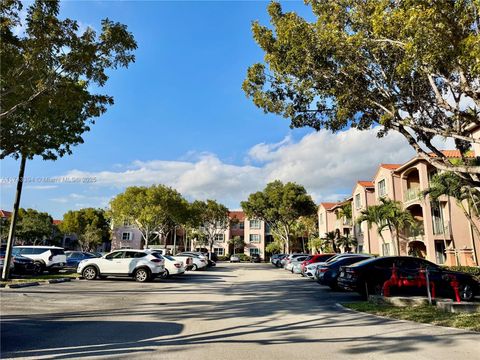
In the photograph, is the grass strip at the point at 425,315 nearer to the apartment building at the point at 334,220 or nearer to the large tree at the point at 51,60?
the large tree at the point at 51,60

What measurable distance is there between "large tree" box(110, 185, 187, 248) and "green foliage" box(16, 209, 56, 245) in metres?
31.1

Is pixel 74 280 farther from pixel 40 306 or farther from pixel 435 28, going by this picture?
pixel 435 28

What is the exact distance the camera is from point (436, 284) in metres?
13.5

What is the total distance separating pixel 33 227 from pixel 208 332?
7019cm

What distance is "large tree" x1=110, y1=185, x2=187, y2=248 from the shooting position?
4338cm

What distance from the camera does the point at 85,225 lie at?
76125mm

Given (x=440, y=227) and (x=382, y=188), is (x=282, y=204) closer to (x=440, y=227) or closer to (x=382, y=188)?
(x=382, y=188)

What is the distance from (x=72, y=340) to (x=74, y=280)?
1378cm

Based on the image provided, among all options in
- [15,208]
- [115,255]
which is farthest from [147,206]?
[15,208]

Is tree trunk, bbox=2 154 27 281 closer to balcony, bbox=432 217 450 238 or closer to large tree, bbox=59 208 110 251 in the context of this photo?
balcony, bbox=432 217 450 238

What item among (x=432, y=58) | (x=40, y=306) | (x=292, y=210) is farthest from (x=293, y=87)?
(x=292, y=210)

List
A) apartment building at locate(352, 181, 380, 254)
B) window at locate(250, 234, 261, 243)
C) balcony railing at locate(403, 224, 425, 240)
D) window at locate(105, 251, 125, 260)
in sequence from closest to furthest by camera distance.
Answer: window at locate(105, 251, 125, 260)
balcony railing at locate(403, 224, 425, 240)
apartment building at locate(352, 181, 380, 254)
window at locate(250, 234, 261, 243)

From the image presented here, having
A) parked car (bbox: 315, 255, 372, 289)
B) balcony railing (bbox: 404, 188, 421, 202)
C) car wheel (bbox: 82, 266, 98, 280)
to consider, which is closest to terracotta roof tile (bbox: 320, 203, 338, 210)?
balcony railing (bbox: 404, 188, 421, 202)

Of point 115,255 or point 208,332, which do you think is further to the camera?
point 115,255
